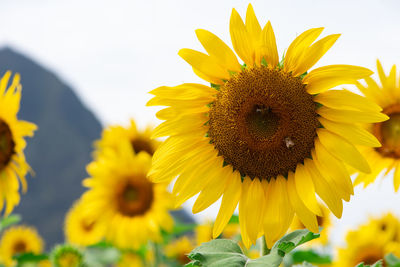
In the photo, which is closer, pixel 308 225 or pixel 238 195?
pixel 308 225

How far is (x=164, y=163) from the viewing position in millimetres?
2078

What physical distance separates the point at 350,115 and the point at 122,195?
3.46 m

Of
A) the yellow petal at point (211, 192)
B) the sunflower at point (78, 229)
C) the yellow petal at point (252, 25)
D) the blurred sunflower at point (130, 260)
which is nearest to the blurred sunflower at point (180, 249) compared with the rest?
the blurred sunflower at point (130, 260)

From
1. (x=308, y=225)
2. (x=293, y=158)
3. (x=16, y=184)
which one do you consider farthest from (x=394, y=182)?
(x=16, y=184)

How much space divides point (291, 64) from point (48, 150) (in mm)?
34737

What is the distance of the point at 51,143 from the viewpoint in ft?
114

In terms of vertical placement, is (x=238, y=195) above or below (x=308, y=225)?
above

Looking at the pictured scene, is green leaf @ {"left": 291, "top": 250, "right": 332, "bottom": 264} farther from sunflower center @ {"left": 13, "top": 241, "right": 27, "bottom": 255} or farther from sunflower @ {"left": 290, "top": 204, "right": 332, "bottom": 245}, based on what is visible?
sunflower center @ {"left": 13, "top": 241, "right": 27, "bottom": 255}

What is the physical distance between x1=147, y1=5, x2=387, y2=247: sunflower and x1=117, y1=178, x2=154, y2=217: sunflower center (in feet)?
9.01

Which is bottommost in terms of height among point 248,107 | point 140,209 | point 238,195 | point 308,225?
point 308,225

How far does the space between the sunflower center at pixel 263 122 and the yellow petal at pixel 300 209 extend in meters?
0.07

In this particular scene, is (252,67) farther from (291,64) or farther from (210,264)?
(210,264)

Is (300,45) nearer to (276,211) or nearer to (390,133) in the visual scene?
(276,211)

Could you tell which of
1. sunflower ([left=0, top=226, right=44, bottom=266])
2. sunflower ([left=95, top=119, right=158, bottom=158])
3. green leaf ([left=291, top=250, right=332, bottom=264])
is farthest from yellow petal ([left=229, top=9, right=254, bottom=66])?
sunflower ([left=0, top=226, right=44, bottom=266])
